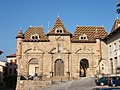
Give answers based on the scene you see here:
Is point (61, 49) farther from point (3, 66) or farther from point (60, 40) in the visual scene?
point (3, 66)

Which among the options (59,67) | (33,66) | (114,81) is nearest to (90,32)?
(59,67)

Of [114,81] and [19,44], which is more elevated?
[19,44]

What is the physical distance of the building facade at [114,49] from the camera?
3603 centimetres

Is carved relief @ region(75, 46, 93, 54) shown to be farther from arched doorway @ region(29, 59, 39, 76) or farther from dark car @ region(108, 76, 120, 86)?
dark car @ region(108, 76, 120, 86)

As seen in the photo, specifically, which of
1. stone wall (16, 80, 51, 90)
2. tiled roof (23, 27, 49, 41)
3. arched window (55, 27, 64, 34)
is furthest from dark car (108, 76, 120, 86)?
tiled roof (23, 27, 49, 41)

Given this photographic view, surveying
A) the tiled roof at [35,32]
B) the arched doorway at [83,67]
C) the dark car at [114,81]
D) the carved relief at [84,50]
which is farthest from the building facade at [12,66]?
the dark car at [114,81]

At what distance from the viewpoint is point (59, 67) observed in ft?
135

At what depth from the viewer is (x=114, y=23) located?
44.2m

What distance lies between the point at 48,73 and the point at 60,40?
696 cm

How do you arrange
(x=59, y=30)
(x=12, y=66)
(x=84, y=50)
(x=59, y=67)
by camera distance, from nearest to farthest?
(x=59, y=67) → (x=84, y=50) → (x=59, y=30) → (x=12, y=66)

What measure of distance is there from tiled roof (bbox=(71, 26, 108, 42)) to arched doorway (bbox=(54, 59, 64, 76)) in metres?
5.04

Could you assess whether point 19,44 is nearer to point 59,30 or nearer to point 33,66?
point 33,66

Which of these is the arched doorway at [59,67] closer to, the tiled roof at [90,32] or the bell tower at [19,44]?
the tiled roof at [90,32]

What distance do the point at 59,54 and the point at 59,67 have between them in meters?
2.56
